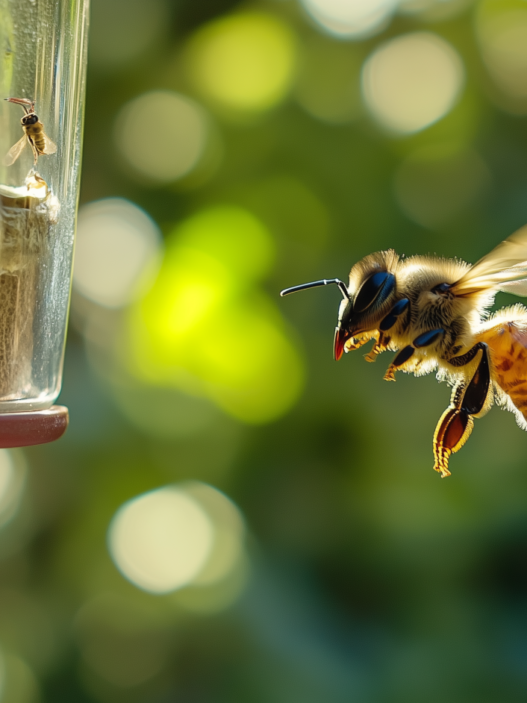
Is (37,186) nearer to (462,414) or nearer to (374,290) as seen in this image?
(374,290)

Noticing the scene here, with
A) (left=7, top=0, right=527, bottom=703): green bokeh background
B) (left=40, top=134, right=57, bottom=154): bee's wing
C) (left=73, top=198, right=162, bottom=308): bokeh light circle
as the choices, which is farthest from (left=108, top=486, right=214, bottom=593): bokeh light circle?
(left=40, top=134, right=57, bottom=154): bee's wing

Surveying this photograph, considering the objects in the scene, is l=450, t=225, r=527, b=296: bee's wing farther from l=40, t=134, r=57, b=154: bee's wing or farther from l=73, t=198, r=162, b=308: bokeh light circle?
l=73, t=198, r=162, b=308: bokeh light circle

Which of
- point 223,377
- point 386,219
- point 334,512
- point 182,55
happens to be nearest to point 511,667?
point 334,512

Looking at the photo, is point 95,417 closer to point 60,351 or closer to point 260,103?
point 260,103

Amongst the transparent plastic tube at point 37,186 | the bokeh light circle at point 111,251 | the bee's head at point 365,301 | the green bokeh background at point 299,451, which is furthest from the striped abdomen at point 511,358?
the bokeh light circle at point 111,251

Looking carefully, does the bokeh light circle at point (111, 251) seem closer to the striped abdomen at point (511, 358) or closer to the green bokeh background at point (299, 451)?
the green bokeh background at point (299, 451)
